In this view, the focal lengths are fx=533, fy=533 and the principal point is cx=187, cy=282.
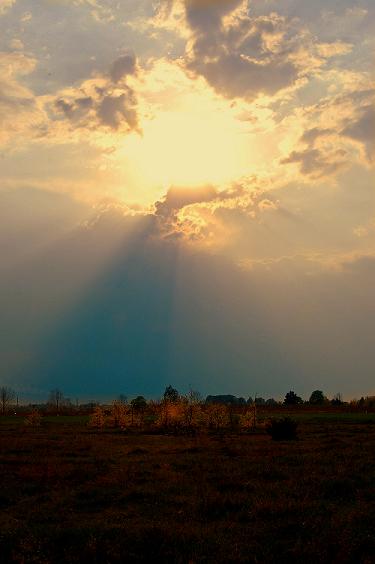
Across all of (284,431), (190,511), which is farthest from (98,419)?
(190,511)

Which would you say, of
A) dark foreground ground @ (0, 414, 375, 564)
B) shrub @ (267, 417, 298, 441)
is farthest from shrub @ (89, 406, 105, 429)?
dark foreground ground @ (0, 414, 375, 564)

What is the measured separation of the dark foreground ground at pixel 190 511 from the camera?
1327 cm

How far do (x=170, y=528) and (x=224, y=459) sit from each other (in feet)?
67.0

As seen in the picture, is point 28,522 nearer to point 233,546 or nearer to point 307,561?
point 233,546

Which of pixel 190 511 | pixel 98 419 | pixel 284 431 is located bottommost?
pixel 98 419

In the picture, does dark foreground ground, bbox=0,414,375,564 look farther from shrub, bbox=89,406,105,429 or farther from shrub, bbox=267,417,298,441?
shrub, bbox=89,406,105,429

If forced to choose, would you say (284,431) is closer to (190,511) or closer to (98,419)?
(190,511)

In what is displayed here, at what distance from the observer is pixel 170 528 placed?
15289mm

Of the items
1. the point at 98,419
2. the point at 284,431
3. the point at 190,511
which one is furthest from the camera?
the point at 98,419

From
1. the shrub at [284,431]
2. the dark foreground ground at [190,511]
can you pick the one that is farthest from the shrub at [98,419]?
the dark foreground ground at [190,511]

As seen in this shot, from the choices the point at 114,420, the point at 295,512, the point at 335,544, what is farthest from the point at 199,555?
the point at 114,420

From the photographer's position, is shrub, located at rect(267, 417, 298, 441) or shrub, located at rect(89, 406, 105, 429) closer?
shrub, located at rect(267, 417, 298, 441)

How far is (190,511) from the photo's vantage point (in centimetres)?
1819

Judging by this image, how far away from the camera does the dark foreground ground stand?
523 inches
